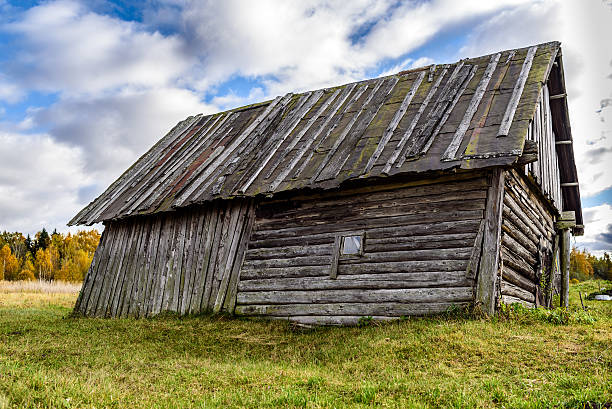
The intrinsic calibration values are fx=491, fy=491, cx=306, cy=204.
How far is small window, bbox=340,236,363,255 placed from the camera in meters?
10.3

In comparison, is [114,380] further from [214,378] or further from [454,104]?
[454,104]

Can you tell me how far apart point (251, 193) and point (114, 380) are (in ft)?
19.1

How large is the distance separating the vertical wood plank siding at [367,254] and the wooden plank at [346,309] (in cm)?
Result: 2

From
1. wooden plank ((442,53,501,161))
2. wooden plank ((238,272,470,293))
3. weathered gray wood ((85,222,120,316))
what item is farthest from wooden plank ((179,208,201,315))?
wooden plank ((442,53,501,161))

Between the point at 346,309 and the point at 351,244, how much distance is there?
4.51ft

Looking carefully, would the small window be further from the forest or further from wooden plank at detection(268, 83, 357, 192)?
the forest

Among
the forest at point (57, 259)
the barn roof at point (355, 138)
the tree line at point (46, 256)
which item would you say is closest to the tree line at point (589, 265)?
the forest at point (57, 259)

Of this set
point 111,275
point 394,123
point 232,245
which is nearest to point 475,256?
point 394,123

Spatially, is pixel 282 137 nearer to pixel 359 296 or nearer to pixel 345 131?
pixel 345 131

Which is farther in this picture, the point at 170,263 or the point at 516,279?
the point at 170,263

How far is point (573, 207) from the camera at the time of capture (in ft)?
57.4

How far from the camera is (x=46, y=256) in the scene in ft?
193

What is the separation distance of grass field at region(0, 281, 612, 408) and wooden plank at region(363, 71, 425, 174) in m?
3.31

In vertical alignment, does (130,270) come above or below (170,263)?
below
